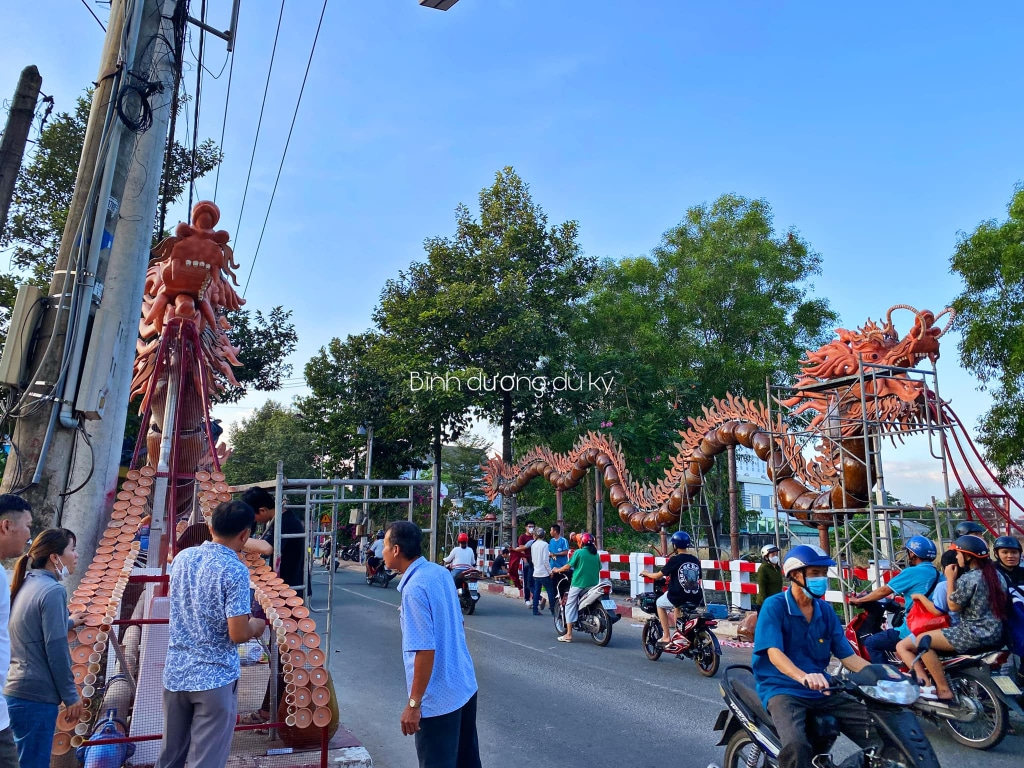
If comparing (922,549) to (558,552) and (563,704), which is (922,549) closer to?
(563,704)

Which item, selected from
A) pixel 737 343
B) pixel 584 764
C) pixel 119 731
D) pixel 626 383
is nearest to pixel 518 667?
pixel 584 764

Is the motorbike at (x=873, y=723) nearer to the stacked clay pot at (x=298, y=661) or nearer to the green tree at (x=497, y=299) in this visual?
the stacked clay pot at (x=298, y=661)

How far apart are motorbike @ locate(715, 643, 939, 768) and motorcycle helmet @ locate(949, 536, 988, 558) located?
257cm

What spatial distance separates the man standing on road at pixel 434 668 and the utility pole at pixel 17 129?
213 inches

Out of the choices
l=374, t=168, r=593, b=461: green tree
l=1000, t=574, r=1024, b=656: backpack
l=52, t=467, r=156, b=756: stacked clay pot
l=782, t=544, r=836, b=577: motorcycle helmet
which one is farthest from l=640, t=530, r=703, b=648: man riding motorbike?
l=374, t=168, r=593, b=461: green tree

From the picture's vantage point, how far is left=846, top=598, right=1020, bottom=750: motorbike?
5184mm

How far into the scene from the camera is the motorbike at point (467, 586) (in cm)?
1248

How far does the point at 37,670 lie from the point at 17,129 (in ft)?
Answer: 16.7

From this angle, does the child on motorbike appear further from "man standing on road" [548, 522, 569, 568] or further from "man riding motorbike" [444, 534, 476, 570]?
"man riding motorbike" [444, 534, 476, 570]

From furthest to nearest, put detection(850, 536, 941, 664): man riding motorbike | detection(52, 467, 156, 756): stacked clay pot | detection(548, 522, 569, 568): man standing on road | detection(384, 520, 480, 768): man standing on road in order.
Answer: detection(548, 522, 569, 568): man standing on road
detection(850, 536, 941, 664): man riding motorbike
detection(52, 467, 156, 756): stacked clay pot
detection(384, 520, 480, 768): man standing on road

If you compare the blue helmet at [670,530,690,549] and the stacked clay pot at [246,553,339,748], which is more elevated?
the blue helmet at [670,530,690,549]

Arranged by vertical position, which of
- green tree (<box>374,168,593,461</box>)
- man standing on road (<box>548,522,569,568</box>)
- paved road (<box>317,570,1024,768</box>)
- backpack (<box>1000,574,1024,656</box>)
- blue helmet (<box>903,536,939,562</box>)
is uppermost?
green tree (<box>374,168,593,461</box>)

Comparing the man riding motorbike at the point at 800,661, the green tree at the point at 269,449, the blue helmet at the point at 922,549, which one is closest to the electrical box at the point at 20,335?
the man riding motorbike at the point at 800,661

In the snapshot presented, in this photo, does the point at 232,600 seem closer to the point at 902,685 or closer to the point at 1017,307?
the point at 902,685
